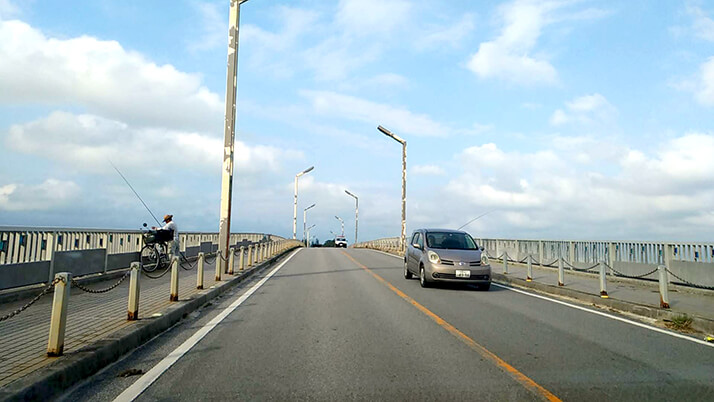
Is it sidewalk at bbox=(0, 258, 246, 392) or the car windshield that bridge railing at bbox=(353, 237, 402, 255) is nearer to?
the car windshield

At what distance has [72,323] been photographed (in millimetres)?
7688

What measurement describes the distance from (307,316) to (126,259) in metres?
9.17

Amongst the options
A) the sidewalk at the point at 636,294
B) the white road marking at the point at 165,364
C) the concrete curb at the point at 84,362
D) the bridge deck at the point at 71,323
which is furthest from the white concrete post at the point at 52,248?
the sidewalk at the point at 636,294

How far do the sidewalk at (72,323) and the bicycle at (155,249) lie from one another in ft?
15.1

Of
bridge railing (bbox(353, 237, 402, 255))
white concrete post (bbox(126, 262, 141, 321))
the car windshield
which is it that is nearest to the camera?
white concrete post (bbox(126, 262, 141, 321))

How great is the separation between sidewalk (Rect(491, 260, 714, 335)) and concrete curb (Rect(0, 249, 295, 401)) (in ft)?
28.7

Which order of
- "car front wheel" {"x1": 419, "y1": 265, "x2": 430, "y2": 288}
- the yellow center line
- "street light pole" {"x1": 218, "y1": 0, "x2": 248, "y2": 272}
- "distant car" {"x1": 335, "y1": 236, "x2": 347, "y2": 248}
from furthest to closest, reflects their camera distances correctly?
"distant car" {"x1": 335, "y1": 236, "x2": 347, "y2": 248}
"street light pole" {"x1": 218, "y1": 0, "x2": 248, "y2": 272}
"car front wheel" {"x1": 419, "y1": 265, "x2": 430, "y2": 288}
the yellow center line

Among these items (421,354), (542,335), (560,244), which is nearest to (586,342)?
(542,335)

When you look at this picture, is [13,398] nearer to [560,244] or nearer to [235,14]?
[235,14]

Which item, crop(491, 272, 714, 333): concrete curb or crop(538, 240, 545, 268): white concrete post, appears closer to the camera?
crop(491, 272, 714, 333): concrete curb

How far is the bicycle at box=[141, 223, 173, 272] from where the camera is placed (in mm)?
17141

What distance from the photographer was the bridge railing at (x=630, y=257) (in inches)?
546

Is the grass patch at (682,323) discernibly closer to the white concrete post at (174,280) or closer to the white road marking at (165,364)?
the white road marking at (165,364)

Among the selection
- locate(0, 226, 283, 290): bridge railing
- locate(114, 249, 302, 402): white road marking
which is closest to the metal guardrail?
locate(114, 249, 302, 402): white road marking
